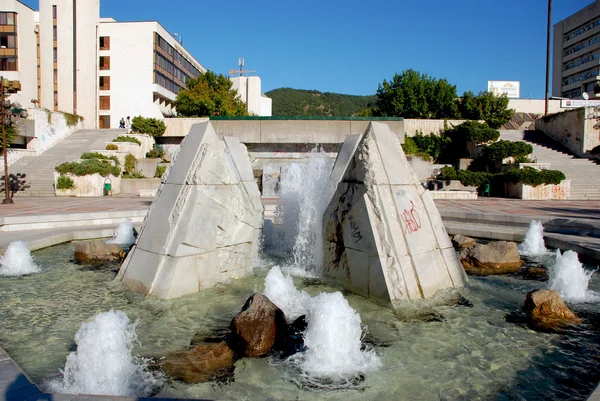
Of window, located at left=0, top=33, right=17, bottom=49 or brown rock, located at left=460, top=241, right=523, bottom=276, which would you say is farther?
window, located at left=0, top=33, right=17, bottom=49

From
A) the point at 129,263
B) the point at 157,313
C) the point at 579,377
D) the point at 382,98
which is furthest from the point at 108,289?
the point at 382,98

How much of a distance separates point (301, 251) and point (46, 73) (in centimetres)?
4237

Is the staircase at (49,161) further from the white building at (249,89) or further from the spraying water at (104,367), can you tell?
the white building at (249,89)

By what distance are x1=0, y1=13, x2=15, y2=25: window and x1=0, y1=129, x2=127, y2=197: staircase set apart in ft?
54.9

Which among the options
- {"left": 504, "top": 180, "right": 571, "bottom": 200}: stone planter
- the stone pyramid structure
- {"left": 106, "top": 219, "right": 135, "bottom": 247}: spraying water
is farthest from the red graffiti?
{"left": 504, "top": 180, "right": 571, "bottom": 200}: stone planter

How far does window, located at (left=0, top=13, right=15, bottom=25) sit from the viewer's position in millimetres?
39781

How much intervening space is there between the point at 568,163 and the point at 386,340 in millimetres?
26552

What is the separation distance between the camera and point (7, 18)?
39812 mm

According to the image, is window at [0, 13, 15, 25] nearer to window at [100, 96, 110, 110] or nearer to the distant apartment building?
the distant apartment building

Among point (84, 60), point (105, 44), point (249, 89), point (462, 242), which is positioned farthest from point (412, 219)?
point (249, 89)

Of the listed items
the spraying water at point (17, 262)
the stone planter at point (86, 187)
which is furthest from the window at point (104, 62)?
the spraying water at point (17, 262)

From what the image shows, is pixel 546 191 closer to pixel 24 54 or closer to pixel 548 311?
pixel 548 311

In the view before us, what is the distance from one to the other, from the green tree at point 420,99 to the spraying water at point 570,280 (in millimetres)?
35187

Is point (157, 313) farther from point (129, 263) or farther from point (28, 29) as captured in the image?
point (28, 29)
